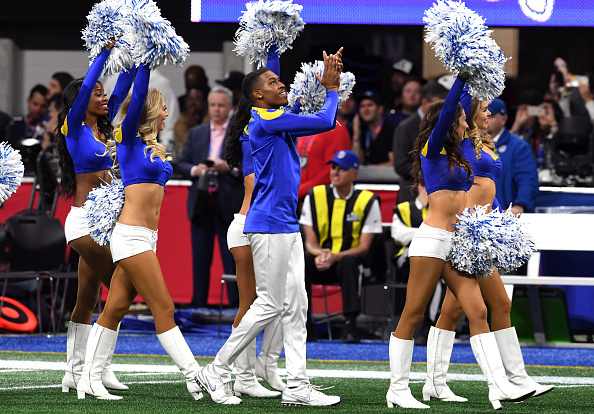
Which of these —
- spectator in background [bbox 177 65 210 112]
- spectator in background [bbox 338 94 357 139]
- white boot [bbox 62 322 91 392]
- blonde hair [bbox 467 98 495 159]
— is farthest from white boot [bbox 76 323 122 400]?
spectator in background [bbox 177 65 210 112]

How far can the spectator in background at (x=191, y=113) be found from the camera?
38.8ft

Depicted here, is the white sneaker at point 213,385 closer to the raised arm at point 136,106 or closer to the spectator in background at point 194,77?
the raised arm at point 136,106

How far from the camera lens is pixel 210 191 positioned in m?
10.1

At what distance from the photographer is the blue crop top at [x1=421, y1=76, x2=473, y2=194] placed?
522 centimetres

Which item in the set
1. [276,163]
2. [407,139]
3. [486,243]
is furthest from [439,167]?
[407,139]

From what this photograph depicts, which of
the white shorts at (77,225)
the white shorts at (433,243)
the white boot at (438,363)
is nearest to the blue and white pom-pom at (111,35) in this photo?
the white shorts at (77,225)

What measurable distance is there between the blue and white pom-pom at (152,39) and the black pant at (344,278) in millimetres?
4060

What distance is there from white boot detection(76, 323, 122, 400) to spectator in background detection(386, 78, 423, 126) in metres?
6.33

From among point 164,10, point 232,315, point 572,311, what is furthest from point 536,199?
→ point 164,10

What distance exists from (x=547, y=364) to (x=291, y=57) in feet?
18.1

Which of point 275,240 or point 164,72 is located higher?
point 164,72

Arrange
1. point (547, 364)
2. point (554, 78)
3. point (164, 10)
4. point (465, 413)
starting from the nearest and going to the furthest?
1. point (465, 413)
2. point (547, 364)
3. point (164, 10)
4. point (554, 78)

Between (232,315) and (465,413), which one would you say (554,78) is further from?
(465,413)

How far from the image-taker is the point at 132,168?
18.2 ft
